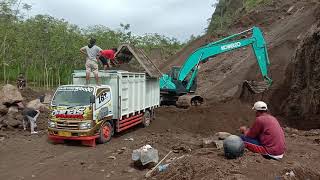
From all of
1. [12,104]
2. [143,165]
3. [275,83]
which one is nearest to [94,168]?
[143,165]

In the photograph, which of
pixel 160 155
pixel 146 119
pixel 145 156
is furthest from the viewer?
pixel 146 119

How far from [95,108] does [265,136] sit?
23.4 ft

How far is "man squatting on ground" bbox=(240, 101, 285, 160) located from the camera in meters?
9.73

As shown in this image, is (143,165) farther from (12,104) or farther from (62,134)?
(12,104)

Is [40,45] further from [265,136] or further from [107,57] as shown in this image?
[265,136]

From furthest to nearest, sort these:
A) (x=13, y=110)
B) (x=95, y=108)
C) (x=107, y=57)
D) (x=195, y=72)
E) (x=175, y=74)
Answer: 1. (x=175, y=74)
2. (x=195, y=72)
3. (x=13, y=110)
4. (x=107, y=57)
5. (x=95, y=108)

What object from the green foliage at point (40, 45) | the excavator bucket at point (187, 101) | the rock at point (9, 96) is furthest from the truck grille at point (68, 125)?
the green foliage at point (40, 45)

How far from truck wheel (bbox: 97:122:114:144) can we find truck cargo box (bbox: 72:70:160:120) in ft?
1.73

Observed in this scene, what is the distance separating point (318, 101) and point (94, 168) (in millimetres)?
10812

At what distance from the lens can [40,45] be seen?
39.9 m

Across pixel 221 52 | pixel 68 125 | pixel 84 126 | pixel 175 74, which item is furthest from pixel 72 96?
pixel 221 52

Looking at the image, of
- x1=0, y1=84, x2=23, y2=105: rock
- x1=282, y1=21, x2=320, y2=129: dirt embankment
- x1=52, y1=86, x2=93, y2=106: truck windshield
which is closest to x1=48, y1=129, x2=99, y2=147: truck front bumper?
x1=52, y1=86, x2=93, y2=106: truck windshield

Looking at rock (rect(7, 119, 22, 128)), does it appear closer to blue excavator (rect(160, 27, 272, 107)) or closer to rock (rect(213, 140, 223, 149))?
blue excavator (rect(160, 27, 272, 107))

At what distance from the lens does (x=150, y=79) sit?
20.4 metres
